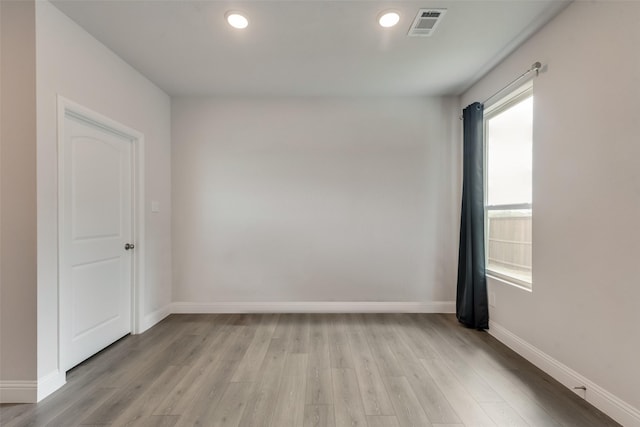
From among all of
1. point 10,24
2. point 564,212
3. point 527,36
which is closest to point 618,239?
point 564,212

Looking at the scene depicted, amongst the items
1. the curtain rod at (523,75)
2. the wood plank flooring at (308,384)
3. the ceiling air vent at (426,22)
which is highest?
the ceiling air vent at (426,22)

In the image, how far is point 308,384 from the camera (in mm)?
2135

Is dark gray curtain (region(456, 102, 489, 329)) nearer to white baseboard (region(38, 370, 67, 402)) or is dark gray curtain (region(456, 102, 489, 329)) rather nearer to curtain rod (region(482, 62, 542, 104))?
curtain rod (region(482, 62, 542, 104))

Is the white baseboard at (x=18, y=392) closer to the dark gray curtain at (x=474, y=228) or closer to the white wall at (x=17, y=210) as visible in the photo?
the white wall at (x=17, y=210)

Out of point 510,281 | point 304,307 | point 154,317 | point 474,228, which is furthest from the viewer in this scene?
point 304,307

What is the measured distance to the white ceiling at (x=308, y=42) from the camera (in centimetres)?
212

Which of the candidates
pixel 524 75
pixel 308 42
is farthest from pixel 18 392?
pixel 524 75

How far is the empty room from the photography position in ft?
6.15

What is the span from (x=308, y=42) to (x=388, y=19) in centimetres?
67

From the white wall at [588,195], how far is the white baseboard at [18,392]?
362cm

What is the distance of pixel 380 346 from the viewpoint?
2.77 meters

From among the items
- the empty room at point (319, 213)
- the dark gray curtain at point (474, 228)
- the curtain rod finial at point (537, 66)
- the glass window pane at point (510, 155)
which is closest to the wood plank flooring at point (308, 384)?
the empty room at point (319, 213)

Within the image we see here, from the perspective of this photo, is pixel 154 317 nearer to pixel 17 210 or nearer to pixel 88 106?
pixel 17 210

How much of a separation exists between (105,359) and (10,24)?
100 inches
